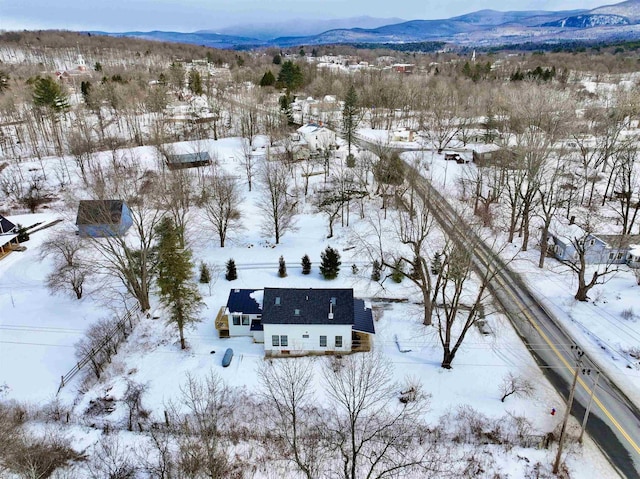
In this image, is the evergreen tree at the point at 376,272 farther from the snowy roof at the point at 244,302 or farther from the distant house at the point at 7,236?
the distant house at the point at 7,236

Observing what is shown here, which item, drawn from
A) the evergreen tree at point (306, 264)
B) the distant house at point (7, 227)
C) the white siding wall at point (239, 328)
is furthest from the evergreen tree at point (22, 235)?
the evergreen tree at point (306, 264)

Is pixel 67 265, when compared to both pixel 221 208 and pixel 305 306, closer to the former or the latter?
pixel 221 208

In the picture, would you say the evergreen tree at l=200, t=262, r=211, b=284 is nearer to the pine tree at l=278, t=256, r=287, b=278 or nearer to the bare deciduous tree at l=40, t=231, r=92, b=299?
the pine tree at l=278, t=256, r=287, b=278

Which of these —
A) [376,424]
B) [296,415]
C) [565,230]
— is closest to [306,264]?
[296,415]

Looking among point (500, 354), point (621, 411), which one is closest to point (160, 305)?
point (500, 354)

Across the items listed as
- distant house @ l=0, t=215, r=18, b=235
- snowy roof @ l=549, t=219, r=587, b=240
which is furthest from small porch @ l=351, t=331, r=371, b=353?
distant house @ l=0, t=215, r=18, b=235

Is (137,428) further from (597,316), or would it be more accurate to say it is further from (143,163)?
(143,163)
